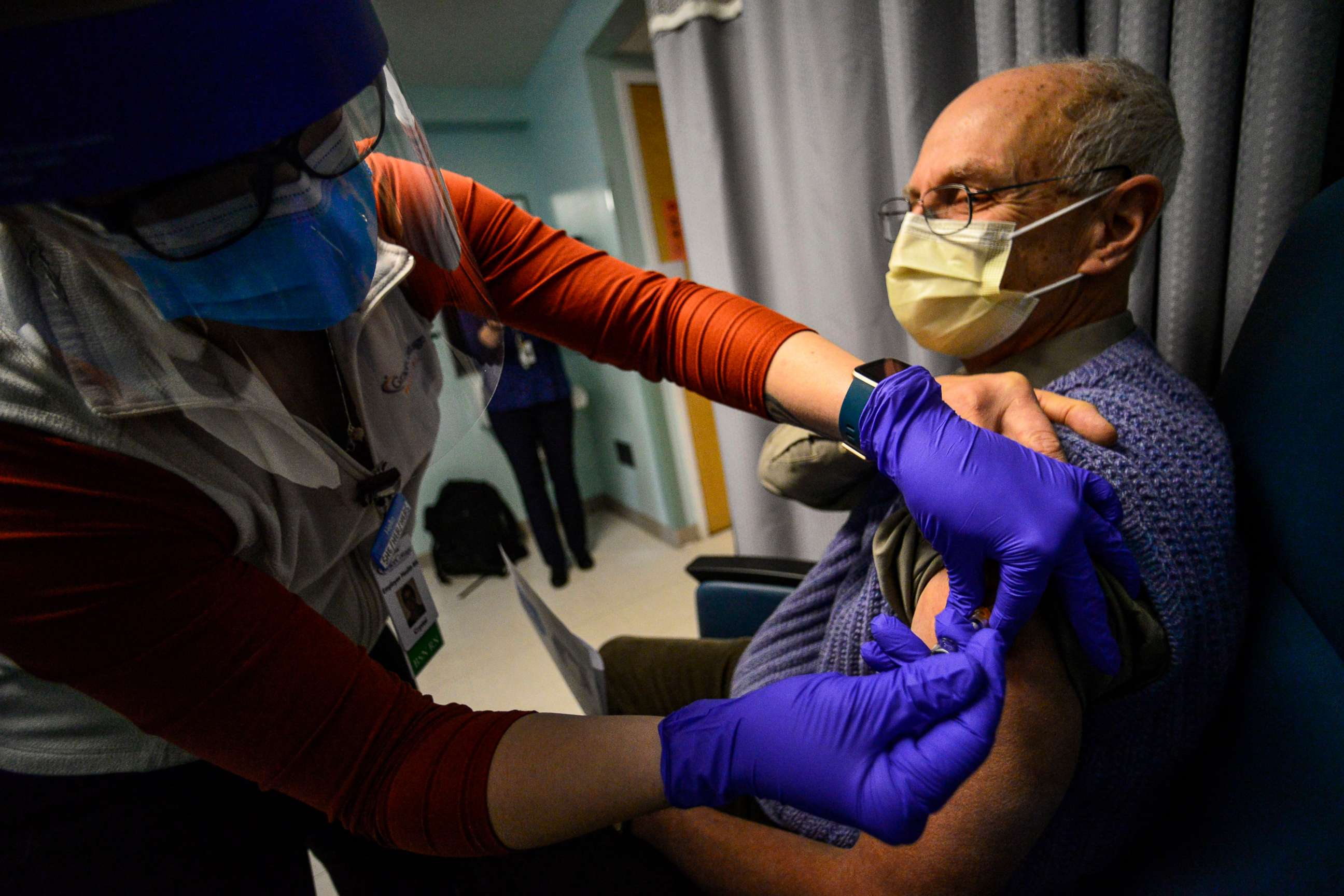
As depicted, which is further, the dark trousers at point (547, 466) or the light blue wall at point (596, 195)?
the dark trousers at point (547, 466)

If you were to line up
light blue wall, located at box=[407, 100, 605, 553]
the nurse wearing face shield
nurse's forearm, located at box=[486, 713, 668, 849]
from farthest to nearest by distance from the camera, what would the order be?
light blue wall, located at box=[407, 100, 605, 553] < nurse's forearm, located at box=[486, 713, 668, 849] < the nurse wearing face shield

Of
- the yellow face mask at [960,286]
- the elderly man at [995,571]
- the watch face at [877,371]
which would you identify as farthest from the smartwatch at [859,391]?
the yellow face mask at [960,286]

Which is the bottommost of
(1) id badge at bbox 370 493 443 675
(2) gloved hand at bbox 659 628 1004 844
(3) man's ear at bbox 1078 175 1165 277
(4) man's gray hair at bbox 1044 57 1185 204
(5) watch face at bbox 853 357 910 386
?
(2) gloved hand at bbox 659 628 1004 844

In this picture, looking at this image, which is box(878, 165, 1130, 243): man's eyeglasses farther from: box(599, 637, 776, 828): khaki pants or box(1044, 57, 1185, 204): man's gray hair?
box(599, 637, 776, 828): khaki pants

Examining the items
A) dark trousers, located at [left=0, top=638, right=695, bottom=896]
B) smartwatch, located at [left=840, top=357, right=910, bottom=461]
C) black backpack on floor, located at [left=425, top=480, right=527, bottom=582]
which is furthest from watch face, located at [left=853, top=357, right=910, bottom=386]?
dark trousers, located at [left=0, top=638, right=695, bottom=896]

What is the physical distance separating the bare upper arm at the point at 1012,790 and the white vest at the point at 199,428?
666 mm

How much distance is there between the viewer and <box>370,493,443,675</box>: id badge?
0.61 m

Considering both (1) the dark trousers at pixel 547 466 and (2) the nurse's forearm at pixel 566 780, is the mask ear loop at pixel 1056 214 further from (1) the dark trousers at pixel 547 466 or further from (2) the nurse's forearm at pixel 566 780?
(1) the dark trousers at pixel 547 466

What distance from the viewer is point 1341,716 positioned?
526mm

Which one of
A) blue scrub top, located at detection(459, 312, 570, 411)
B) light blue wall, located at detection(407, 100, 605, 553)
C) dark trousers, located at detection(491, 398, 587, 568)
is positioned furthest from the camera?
dark trousers, located at detection(491, 398, 587, 568)

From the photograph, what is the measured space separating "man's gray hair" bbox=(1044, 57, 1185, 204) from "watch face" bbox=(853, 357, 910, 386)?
0.38 m

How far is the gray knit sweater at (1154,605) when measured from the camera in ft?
1.98

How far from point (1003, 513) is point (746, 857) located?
0.53 meters

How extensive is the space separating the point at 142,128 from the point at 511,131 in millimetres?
3100
